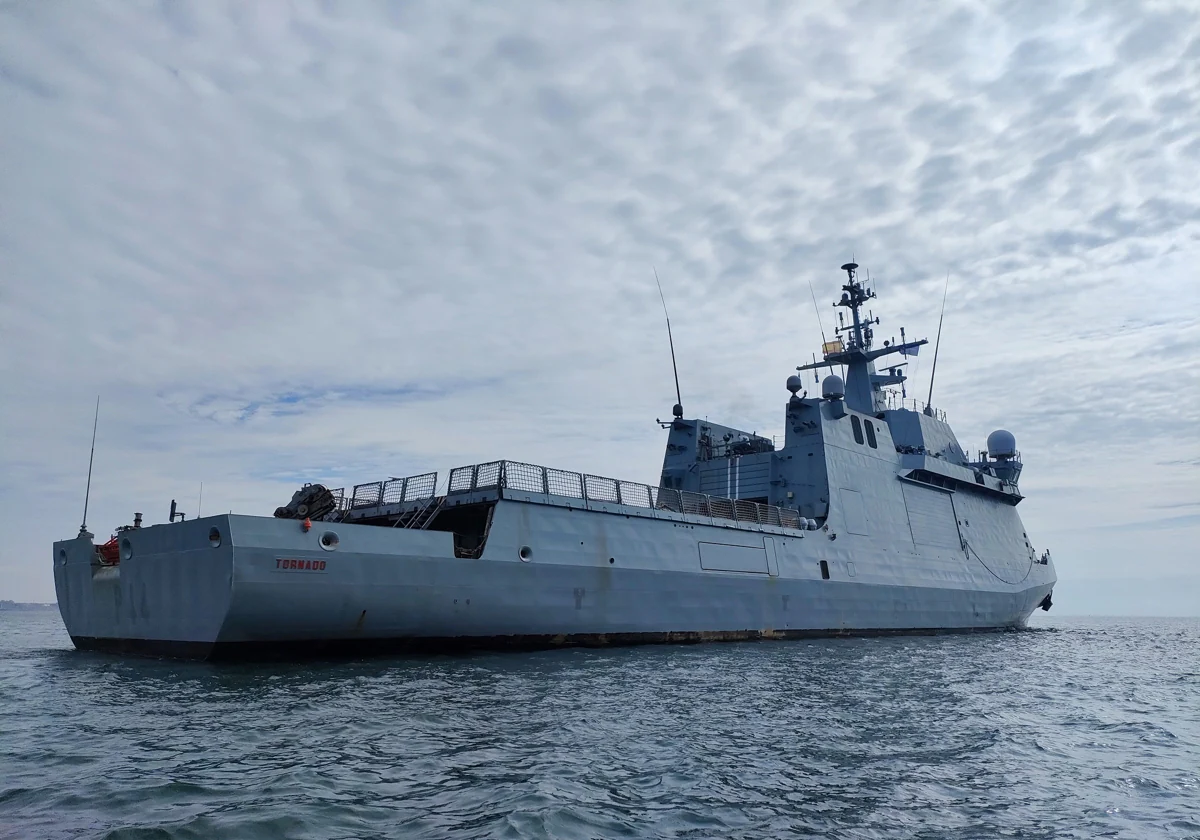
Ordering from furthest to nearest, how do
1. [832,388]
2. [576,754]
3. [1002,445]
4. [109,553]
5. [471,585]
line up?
[1002,445] → [832,388] → [109,553] → [471,585] → [576,754]

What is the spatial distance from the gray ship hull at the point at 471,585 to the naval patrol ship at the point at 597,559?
49mm

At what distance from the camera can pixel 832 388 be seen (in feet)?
94.9

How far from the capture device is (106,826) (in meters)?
5.89

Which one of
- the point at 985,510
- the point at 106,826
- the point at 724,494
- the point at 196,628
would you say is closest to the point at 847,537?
the point at 724,494

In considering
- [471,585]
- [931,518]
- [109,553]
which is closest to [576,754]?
[471,585]

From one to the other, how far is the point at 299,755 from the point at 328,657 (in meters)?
8.27

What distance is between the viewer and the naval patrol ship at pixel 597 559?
51.1ft

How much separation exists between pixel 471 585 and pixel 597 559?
3731mm

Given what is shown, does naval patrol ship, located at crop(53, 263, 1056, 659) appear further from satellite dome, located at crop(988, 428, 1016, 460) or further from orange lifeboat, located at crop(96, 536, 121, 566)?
satellite dome, located at crop(988, 428, 1016, 460)

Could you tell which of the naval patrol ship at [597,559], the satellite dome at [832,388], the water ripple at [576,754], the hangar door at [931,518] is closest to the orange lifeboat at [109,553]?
the naval patrol ship at [597,559]

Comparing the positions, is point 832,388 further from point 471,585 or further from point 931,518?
point 471,585

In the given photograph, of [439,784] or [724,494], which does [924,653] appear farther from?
[439,784]

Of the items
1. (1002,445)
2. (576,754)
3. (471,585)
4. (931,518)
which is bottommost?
(576,754)

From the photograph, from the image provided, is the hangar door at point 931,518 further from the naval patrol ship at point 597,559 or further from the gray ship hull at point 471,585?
the gray ship hull at point 471,585
